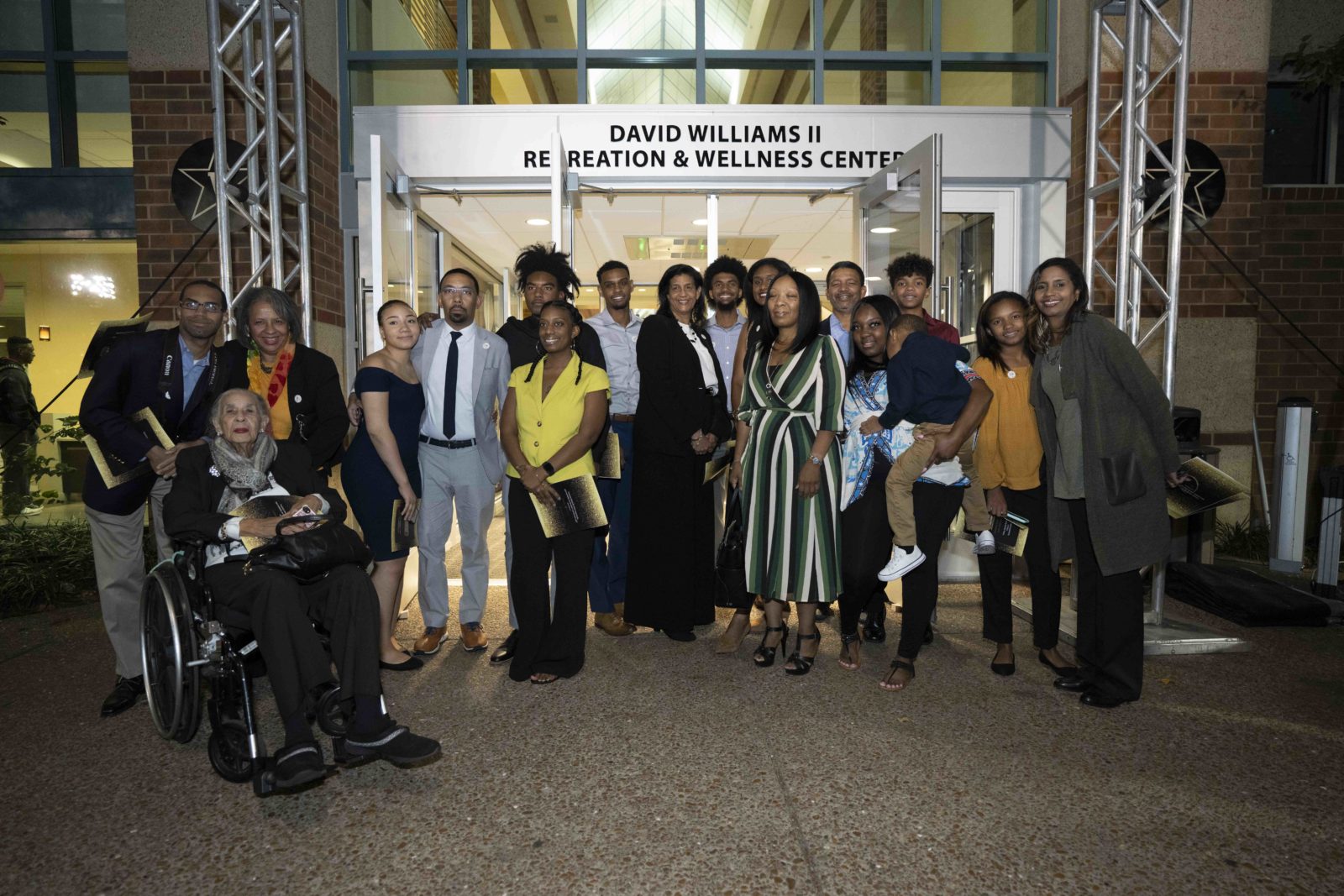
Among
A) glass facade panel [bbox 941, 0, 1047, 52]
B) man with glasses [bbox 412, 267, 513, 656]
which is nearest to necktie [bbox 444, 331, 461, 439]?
man with glasses [bbox 412, 267, 513, 656]

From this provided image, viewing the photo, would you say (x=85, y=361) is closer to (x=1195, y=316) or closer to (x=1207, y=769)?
(x=1207, y=769)

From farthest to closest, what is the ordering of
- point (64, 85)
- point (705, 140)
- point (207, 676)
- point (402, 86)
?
point (64, 85), point (402, 86), point (705, 140), point (207, 676)

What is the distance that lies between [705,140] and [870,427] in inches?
127

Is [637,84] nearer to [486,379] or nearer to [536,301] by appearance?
[536,301]

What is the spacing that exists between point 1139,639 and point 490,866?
259 cm

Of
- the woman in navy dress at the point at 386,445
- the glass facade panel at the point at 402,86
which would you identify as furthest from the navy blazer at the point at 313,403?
the glass facade panel at the point at 402,86

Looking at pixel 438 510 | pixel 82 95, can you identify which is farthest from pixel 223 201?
pixel 82 95

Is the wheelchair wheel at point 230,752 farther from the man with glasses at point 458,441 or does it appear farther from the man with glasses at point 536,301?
the man with glasses at point 536,301

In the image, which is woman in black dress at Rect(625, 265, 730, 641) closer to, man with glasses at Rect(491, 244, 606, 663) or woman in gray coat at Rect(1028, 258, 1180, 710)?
man with glasses at Rect(491, 244, 606, 663)

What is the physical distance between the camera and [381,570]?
12.6 feet

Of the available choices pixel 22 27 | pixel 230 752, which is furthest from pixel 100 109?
pixel 230 752

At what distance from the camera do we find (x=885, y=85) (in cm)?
673

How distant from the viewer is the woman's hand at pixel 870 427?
3787 mm

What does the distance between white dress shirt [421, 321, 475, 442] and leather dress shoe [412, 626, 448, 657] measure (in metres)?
0.93
